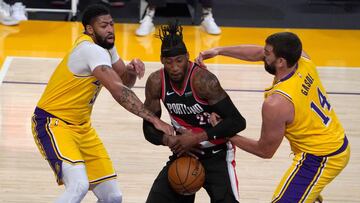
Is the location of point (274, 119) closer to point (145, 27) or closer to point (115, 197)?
point (115, 197)

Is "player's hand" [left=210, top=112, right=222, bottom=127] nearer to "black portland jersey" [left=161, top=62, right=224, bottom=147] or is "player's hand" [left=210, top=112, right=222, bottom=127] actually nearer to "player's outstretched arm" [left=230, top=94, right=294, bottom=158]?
"black portland jersey" [left=161, top=62, right=224, bottom=147]

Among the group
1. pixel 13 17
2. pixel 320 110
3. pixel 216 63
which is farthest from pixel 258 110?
pixel 13 17

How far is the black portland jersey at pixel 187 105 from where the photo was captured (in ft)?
17.6

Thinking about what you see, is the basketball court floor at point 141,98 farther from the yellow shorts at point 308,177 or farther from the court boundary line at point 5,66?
the yellow shorts at point 308,177

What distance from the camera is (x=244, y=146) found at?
5379 mm

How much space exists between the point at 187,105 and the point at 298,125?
778 millimetres

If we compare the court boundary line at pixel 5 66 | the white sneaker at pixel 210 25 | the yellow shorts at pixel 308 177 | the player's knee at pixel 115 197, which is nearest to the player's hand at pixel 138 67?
the player's knee at pixel 115 197

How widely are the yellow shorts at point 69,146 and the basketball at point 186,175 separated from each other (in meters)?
0.69

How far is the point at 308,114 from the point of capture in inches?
204

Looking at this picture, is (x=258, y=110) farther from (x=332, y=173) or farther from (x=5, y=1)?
(x=5, y=1)

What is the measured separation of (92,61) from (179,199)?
117cm

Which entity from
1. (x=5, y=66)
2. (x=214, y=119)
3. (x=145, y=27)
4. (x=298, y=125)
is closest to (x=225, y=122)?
(x=214, y=119)

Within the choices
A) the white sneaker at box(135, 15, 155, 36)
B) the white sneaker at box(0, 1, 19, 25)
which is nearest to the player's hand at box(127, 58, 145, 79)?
the white sneaker at box(135, 15, 155, 36)

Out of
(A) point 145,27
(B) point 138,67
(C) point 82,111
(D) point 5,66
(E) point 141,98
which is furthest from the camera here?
(A) point 145,27
